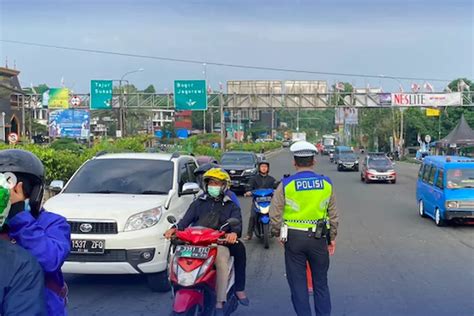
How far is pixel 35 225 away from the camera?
2.67 metres

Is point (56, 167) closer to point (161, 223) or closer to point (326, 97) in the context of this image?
point (161, 223)

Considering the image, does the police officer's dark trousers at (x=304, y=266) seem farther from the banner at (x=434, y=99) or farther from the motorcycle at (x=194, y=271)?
the banner at (x=434, y=99)

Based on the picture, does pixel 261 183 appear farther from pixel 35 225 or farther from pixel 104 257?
pixel 35 225

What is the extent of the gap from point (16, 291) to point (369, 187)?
27.5 meters

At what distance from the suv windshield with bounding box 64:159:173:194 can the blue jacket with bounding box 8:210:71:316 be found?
5579mm

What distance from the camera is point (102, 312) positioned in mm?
6699

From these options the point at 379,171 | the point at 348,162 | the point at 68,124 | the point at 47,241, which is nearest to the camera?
the point at 47,241

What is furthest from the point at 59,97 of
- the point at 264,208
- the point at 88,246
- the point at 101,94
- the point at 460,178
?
the point at 88,246

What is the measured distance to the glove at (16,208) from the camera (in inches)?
104

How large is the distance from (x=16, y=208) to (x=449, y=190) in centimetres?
1264

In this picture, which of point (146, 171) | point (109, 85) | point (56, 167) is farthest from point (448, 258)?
point (109, 85)

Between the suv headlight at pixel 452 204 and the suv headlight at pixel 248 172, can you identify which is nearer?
the suv headlight at pixel 452 204

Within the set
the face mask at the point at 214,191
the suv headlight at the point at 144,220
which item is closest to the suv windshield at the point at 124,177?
the suv headlight at the point at 144,220

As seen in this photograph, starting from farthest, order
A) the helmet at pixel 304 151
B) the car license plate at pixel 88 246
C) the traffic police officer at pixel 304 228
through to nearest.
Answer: the car license plate at pixel 88 246 → the helmet at pixel 304 151 → the traffic police officer at pixel 304 228
